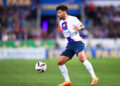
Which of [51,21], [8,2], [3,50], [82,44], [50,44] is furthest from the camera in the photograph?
[51,21]

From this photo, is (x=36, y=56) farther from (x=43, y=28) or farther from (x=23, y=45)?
(x=43, y=28)

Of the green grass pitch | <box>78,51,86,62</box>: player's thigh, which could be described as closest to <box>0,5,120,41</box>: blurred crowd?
the green grass pitch

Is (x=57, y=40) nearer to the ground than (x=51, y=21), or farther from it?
nearer to the ground

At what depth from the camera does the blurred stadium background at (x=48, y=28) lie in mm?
28073

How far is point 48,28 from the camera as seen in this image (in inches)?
1320

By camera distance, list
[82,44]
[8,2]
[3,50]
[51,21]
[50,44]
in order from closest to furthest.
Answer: [82,44]
[3,50]
[50,44]
[8,2]
[51,21]

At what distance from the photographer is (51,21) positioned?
3397cm

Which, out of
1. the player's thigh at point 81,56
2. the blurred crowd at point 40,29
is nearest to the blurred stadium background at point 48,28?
the blurred crowd at point 40,29

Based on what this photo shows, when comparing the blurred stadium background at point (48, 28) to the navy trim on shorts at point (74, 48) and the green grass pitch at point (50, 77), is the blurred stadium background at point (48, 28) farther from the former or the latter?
the navy trim on shorts at point (74, 48)

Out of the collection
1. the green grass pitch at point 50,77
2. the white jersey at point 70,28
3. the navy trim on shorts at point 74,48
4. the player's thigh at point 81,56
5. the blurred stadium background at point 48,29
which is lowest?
the green grass pitch at point 50,77

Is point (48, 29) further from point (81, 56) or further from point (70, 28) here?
point (81, 56)

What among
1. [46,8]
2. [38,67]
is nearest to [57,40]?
[46,8]

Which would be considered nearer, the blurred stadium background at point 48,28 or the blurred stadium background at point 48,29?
the blurred stadium background at point 48,29

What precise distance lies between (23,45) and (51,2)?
255 inches
